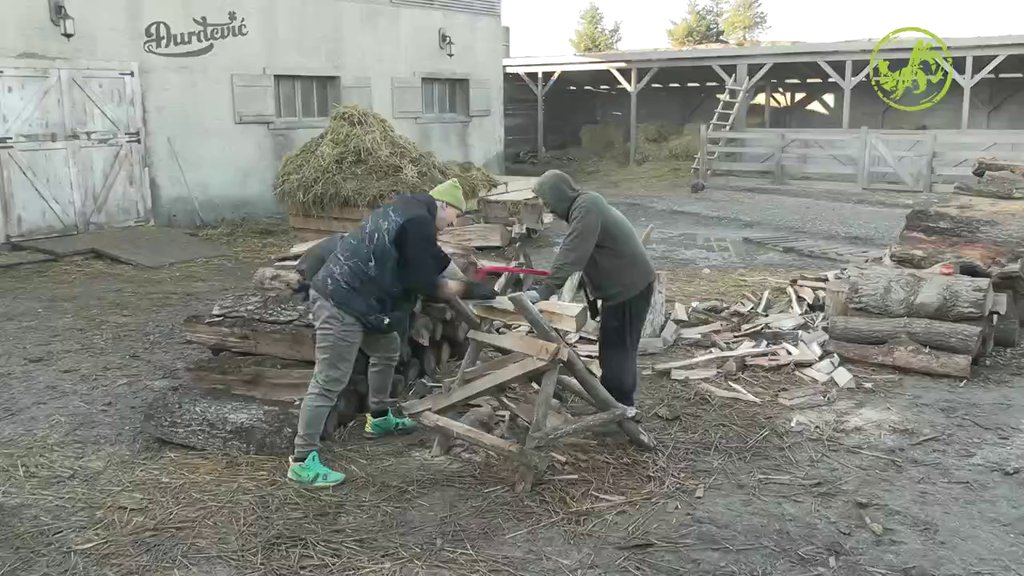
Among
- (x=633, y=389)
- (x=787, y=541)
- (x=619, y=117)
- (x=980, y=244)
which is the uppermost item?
(x=619, y=117)

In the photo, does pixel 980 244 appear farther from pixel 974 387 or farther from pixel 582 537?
pixel 582 537

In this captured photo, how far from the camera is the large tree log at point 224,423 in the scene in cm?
515

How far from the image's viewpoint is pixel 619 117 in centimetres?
2867

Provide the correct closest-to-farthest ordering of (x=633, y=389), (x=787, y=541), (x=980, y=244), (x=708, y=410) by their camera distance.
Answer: (x=787, y=541)
(x=633, y=389)
(x=708, y=410)
(x=980, y=244)

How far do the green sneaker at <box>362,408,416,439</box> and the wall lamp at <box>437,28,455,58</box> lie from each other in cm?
1365

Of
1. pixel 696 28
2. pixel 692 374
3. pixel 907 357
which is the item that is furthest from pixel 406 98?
pixel 696 28

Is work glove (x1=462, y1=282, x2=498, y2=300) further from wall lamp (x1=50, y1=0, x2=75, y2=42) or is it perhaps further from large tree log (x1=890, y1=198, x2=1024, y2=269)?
wall lamp (x1=50, y1=0, x2=75, y2=42)

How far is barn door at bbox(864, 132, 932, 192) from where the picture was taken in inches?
677

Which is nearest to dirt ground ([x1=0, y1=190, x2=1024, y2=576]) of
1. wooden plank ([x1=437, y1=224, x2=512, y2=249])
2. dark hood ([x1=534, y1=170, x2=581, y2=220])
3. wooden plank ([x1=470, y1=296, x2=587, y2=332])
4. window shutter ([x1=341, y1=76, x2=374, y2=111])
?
wooden plank ([x1=470, y1=296, x2=587, y2=332])

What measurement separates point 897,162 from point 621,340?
14350mm

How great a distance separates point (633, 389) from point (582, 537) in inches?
56.3

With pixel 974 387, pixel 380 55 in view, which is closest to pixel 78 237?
pixel 380 55

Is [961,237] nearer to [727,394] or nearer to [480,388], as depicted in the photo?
[727,394]

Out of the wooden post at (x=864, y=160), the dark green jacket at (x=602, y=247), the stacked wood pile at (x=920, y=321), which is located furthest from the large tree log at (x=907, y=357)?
the wooden post at (x=864, y=160)
